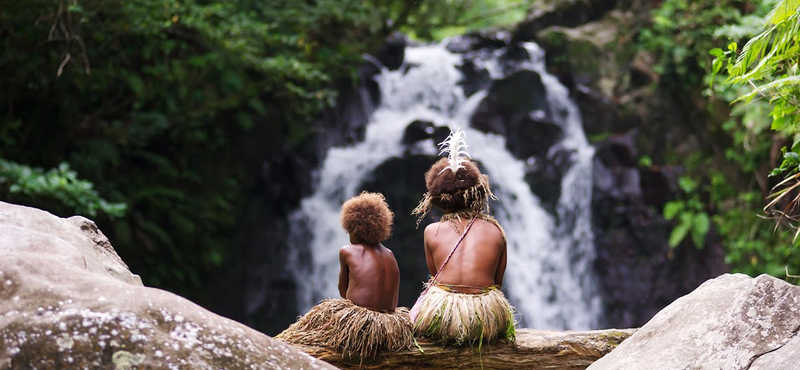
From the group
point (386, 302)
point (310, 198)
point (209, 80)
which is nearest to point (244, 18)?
point (209, 80)

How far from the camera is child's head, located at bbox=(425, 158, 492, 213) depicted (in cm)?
409

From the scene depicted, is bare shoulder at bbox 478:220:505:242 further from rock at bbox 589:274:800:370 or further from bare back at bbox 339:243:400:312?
→ rock at bbox 589:274:800:370

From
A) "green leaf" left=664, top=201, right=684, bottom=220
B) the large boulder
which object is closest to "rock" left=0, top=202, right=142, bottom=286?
the large boulder

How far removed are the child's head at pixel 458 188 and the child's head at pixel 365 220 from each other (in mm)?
336

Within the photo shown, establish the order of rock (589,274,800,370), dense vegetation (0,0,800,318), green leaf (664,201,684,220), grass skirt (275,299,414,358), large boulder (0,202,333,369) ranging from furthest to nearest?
green leaf (664,201,684,220)
dense vegetation (0,0,800,318)
grass skirt (275,299,414,358)
rock (589,274,800,370)
large boulder (0,202,333,369)

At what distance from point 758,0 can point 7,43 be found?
10.00 metres

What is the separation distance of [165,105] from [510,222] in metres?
5.77

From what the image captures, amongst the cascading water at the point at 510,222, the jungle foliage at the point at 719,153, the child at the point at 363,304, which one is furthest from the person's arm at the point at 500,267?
the jungle foliage at the point at 719,153

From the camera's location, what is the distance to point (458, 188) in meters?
4.09

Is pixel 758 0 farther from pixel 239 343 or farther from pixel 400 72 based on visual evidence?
pixel 239 343

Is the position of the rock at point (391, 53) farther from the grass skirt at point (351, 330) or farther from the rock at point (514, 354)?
the grass skirt at point (351, 330)

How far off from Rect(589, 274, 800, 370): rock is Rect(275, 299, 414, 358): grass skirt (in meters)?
1.14

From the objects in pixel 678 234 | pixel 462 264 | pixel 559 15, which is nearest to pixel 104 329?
pixel 462 264

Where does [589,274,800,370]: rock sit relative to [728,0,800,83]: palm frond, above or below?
below
